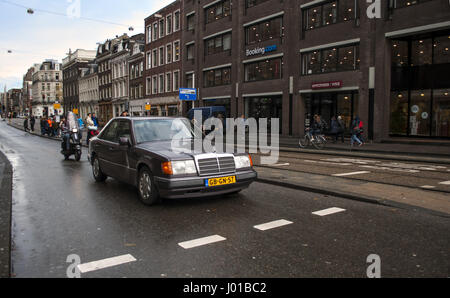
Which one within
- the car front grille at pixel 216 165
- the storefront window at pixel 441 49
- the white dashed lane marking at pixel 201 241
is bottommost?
the white dashed lane marking at pixel 201 241

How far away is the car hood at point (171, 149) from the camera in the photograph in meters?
6.10

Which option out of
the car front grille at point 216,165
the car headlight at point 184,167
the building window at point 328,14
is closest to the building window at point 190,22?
the building window at point 328,14

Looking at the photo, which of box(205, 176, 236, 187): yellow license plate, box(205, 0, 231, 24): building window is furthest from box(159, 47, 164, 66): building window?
box(205, 176, 236, 187): yellow license plate

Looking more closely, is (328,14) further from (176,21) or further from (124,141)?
(176,21)

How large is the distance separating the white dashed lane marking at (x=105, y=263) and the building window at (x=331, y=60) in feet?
74.5

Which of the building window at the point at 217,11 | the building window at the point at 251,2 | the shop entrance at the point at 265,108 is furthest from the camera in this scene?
the building window at the point at 217,11

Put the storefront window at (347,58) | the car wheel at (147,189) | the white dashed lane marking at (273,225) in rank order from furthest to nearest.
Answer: the storefront window at (347,58)
the car wheel at (147,189)
the white dashed lane marking at (273,225)

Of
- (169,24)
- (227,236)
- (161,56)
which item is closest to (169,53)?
(161,56)

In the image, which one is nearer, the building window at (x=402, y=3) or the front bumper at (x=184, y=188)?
the front bumper at (x=184, y=188)

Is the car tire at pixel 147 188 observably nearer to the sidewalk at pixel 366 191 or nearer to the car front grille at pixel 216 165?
the car front grille at pixel 216 165

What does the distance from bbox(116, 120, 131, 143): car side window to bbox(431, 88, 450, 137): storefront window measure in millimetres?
19766

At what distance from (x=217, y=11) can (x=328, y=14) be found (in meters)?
15.1
